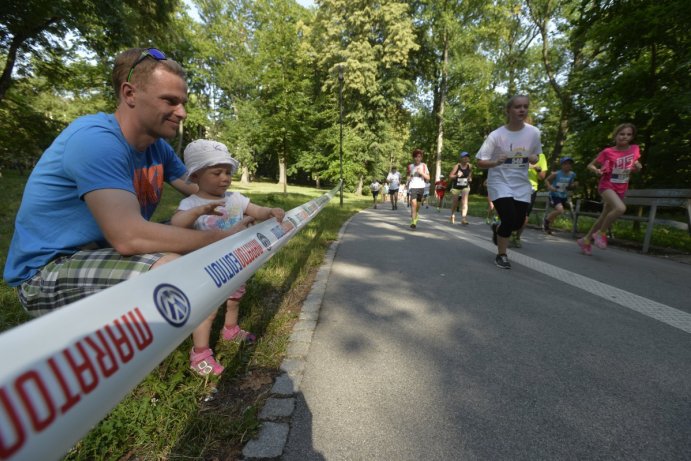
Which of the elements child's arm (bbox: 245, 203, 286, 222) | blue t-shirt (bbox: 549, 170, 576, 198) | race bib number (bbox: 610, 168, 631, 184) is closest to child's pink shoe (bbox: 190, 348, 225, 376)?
child's arm (bbox: 245, 203, 286, 222)

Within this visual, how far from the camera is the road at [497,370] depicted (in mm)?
1554

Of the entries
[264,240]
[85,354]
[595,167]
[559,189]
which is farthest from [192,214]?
[559,189]

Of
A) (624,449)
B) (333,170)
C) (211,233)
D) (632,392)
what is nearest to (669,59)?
(632,392)

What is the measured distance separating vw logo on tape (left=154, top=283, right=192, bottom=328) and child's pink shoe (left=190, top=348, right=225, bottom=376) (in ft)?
3.71

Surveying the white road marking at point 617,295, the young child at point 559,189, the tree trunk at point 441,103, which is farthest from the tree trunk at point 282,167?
the white road marking at point 617,295

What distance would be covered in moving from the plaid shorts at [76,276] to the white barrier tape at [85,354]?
53 centimetres

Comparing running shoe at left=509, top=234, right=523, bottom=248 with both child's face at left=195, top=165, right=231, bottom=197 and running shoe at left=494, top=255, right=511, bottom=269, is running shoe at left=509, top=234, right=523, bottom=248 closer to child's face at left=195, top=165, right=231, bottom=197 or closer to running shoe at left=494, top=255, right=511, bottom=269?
running shoe at left=494, top=255, right=511, bottom=269

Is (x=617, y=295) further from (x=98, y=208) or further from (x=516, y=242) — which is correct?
(x=98, y=208)

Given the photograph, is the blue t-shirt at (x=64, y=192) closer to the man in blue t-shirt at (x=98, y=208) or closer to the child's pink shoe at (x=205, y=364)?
the man in blue t-shirt at (x=98, y=208)

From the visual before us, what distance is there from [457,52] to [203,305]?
28.8m

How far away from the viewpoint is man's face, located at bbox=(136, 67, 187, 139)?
1.69 metres

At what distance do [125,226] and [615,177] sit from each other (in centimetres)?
692

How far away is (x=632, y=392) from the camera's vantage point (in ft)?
6.18

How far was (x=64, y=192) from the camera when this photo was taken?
5.07 ft
